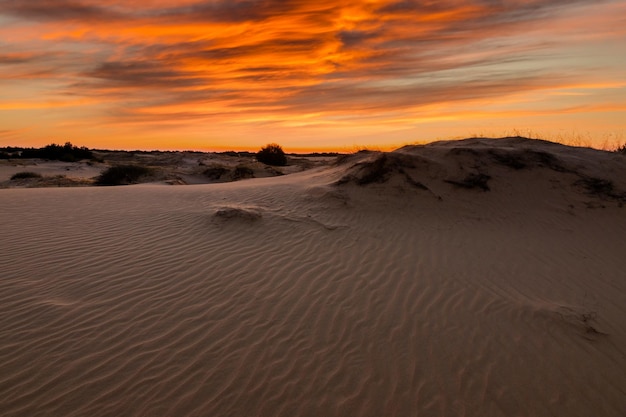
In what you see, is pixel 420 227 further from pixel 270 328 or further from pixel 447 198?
pixel 270 328

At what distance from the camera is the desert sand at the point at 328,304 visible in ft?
10.6

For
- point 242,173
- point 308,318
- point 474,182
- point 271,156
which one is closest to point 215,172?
point 242,173

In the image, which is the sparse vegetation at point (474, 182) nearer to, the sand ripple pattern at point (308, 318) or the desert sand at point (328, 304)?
the desert sand at point (328, 304)

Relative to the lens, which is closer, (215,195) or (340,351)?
(340,351)

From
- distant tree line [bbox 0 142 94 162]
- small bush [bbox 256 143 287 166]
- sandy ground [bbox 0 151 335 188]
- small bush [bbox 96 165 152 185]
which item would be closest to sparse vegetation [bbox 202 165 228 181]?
sandy ground [bbox 0 151 335 188]

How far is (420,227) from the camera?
24.7 ft

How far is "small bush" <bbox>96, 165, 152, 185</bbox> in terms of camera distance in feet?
58.3

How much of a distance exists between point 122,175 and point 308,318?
55.9 feet

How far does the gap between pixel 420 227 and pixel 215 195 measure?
18.8ft

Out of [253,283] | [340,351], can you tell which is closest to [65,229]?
[253,283]

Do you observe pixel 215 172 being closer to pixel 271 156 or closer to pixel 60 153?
pixel 271 156

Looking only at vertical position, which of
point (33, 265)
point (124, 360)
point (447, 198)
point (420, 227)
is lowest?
point (124, 360)

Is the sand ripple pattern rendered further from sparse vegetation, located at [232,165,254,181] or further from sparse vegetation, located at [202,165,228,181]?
sparse vegetation, located at [202,165,228,181]

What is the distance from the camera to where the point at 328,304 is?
461 cm
